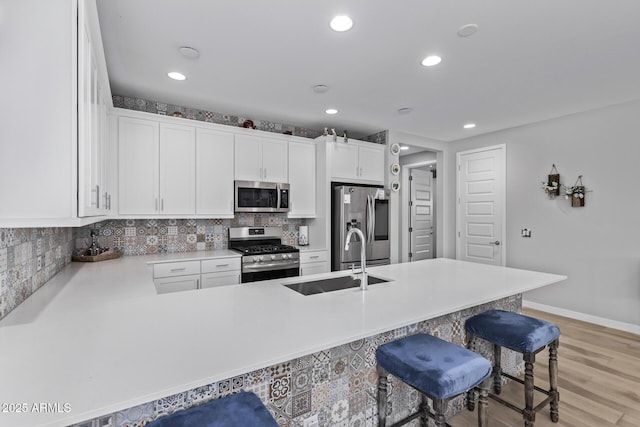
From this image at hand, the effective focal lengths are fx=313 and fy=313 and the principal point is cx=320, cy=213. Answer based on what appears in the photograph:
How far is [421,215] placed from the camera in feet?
20.6

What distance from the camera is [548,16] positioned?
191 centimetres

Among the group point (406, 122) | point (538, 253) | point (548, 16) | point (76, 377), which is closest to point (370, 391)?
point (76, 377)

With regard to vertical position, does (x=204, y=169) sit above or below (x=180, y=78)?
below

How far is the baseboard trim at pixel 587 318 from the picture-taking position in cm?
343

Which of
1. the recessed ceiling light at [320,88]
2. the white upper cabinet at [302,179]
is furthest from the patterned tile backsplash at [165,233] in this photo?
the recessed ceiling light at [320,88]

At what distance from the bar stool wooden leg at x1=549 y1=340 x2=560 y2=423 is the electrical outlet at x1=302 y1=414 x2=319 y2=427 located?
5.03ft

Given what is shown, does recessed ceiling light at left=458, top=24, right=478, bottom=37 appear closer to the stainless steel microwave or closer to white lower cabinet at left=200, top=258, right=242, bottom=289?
the stainless steel microwave

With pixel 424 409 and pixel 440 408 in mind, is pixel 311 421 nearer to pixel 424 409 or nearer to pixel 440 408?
pixel 440 408

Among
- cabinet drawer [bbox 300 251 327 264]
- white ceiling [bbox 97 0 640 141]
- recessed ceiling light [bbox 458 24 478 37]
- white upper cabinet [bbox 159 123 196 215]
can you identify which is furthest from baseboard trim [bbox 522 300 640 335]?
white upper cabinet [bbox 159 123 196 215]

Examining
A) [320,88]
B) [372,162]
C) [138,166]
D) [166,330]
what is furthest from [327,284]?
[372,162]

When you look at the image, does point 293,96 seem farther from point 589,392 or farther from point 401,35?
point 589,392

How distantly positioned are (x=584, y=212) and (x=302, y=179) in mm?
3446

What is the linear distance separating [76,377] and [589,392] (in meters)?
3.19

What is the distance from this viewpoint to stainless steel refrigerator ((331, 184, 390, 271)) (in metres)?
3.99
